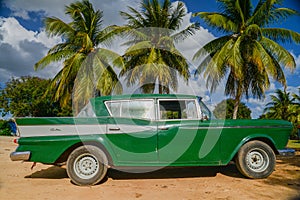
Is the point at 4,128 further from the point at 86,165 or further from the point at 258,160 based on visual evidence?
the point at 258,160

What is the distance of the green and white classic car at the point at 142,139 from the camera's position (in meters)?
4.62

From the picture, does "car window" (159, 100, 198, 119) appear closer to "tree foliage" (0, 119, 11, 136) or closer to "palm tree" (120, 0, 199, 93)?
"palm tree" (120, 0, 199, 93)

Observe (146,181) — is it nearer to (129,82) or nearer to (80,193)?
(80,193)

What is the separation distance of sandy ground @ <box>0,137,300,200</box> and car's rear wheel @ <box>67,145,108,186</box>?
0.56 ft

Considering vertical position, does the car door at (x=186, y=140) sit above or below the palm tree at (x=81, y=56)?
below

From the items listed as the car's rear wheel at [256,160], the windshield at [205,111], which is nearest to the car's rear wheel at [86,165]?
the windshield at [205,111]

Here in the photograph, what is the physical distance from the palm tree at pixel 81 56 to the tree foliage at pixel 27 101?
16.8 m

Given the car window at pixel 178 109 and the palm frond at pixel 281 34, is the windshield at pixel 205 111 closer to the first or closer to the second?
the car window at pixel 178 109

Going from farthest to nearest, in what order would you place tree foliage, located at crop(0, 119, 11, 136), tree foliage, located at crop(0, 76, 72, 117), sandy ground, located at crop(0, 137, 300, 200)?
tree foliage, located at crop(0, 76, 72, 117)
tree foliage, located at crop(0, 119, 11, 136)
sandy ground, located at crop(0, 137, 300, 200)

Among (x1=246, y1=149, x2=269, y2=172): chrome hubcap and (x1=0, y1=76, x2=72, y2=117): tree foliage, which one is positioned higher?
(x1=0, y1=76, x2=72, y2=117): tree foliage

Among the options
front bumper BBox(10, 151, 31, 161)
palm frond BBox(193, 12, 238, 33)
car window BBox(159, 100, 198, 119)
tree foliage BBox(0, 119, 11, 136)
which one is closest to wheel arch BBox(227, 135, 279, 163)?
car window BBox(159, 100, 198, 119)

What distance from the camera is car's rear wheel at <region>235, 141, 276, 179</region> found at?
16.3ft

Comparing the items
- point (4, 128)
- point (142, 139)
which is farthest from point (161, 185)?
point (4, 128)

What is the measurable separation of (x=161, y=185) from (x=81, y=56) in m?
12.7
